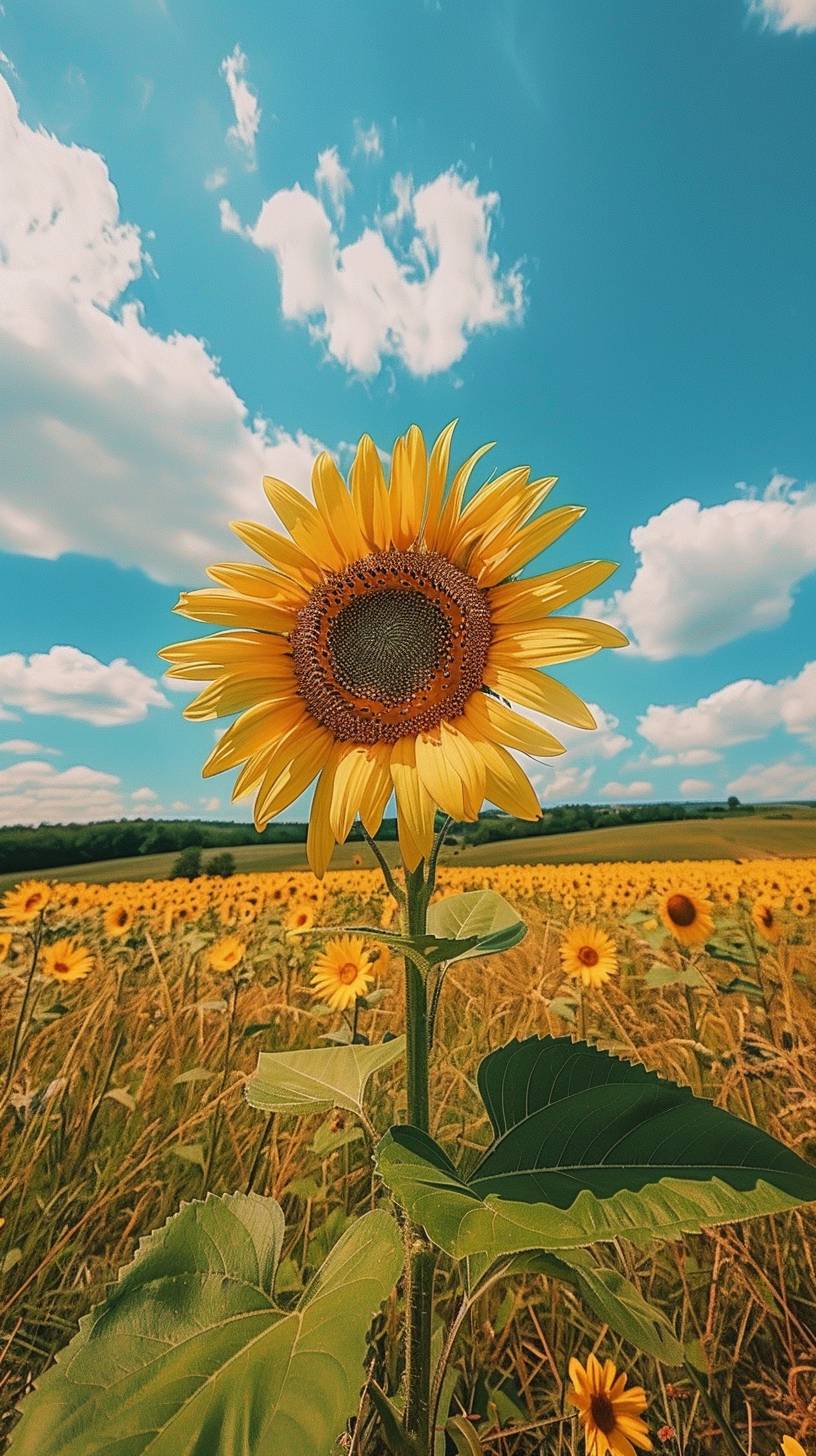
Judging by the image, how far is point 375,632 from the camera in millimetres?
2143

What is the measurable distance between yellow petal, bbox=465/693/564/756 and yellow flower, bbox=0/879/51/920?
405 centimetres

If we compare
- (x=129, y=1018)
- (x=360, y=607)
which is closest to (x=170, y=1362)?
(x=360, y=607)

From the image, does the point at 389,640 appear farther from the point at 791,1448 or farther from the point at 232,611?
the point at 791,1448

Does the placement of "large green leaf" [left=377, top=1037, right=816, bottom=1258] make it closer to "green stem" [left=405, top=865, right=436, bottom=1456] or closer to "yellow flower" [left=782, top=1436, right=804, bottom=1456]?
"green stem" [left=405, top=865, right=436, bottom=1456]

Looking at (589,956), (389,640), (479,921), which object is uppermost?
(389,640)

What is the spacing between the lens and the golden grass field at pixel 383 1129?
89.6 inches

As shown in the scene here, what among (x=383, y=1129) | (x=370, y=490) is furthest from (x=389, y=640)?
(x=383, y=1129)

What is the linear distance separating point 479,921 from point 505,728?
1.74 ft

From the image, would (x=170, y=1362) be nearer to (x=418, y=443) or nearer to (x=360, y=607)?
(x=360, y=607)

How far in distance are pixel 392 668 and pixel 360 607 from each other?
204mm

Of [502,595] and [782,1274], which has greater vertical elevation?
[502,595]

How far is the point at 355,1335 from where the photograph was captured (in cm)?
115

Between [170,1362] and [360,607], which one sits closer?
[170,1362]

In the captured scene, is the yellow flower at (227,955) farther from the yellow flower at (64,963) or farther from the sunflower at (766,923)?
the sunflower at (766,923)
